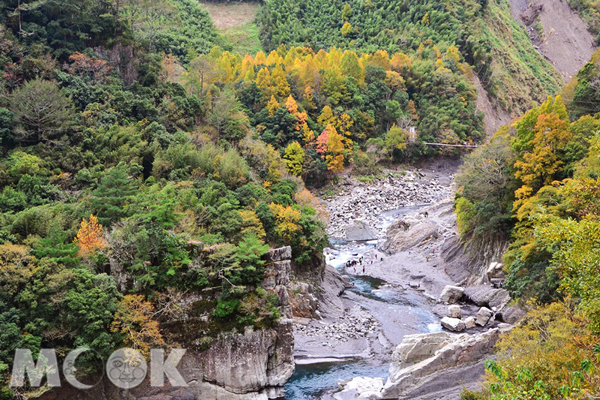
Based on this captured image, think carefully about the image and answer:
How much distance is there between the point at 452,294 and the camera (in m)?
47.2

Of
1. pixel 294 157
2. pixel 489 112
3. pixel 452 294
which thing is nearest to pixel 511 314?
pixel 452 294

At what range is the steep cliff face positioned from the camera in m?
31.3

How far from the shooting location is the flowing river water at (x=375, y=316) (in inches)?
1355

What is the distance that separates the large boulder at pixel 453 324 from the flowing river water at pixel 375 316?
0.72 m

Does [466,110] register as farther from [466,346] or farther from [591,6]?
[591,6]

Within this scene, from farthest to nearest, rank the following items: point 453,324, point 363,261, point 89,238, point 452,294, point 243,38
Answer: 1. point 243,38
2. point 363,261
3. point 452,294
4. point 453,324
5. point 89,238

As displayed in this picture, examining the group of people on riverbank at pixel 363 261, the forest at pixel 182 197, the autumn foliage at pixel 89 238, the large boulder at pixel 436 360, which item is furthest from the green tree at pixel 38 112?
the group of people on riverbank at pixel 363 261

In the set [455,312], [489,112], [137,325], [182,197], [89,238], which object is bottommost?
[455,312]

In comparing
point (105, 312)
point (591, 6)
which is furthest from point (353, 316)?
point (591, 6)

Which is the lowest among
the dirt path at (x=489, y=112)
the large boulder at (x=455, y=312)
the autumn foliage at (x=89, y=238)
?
the large boulder at (x=455, y=312)

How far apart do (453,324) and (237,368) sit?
770 inches

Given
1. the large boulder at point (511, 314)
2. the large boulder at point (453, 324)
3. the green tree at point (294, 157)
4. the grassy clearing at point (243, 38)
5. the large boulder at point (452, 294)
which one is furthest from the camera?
the grassy clearing at point (243, 38)

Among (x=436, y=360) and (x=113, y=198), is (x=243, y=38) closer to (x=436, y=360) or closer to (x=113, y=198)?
(x=113, y=198)

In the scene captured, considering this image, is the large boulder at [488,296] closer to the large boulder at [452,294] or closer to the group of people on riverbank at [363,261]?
the large boulder at [452,294]
